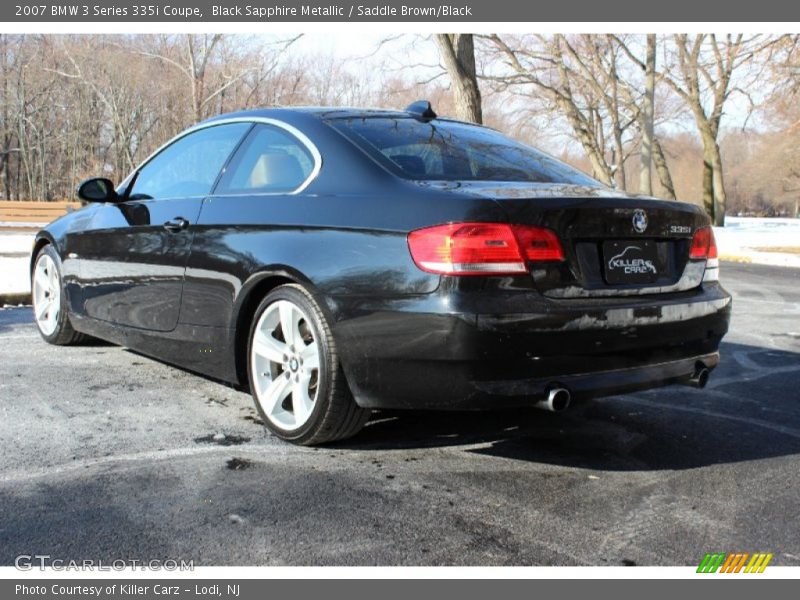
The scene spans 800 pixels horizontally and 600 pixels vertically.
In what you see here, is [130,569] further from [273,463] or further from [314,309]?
[314,309]

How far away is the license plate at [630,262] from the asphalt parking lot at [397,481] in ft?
2.68

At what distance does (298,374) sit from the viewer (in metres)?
3.44

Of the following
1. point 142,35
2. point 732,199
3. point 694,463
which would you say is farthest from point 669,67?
point 732,199

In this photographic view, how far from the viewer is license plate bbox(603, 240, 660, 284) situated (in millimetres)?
3127

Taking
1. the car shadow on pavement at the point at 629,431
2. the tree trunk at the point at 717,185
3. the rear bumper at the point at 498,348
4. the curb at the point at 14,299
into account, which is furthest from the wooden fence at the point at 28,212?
the tree trunk at the point at 717,185

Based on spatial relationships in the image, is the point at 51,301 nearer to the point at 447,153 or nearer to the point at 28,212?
the point at 447,153

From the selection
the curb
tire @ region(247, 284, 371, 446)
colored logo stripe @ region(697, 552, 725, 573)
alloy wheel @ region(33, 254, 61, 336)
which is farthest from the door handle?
the curb

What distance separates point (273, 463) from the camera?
10.6ft

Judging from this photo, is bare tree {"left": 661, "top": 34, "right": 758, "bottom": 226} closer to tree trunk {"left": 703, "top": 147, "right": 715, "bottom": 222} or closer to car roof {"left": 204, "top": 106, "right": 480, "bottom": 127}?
tree trunk {"left": 703, "top": 147, "right": 715, "bottom": 222}

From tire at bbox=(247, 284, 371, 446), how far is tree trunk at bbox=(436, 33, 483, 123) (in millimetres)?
11418

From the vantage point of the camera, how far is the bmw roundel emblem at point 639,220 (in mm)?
3212

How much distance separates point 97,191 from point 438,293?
3.01 metres

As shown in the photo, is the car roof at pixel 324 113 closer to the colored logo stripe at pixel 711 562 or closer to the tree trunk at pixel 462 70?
the colored logo stripe at pixel 711 562

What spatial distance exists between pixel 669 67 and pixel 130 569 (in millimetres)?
34893
